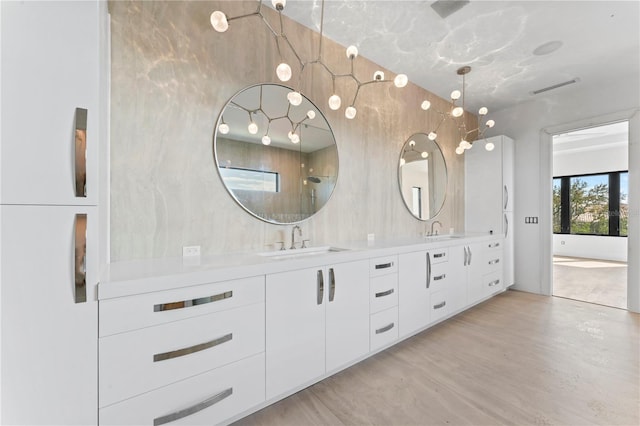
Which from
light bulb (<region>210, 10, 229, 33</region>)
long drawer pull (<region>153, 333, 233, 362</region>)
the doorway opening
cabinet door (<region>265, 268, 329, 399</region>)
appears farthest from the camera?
the doorway opening

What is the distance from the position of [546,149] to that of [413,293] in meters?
3.28

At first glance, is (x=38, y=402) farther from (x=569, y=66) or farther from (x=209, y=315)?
(x=569, y=66)

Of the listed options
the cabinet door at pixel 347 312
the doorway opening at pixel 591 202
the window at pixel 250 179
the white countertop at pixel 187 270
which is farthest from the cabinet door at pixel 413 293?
the doorway opening at pixel 591 202

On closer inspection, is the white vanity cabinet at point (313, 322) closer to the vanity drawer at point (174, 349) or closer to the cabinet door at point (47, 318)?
the vanity drawer at point (174, 349)

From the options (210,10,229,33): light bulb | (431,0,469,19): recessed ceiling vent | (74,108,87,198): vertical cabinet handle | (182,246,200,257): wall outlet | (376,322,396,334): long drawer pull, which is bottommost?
(376,322,396,334): long drawer pull

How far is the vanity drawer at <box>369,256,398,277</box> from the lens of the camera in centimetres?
203

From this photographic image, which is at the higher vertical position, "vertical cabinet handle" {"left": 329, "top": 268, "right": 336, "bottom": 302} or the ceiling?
the ceiling

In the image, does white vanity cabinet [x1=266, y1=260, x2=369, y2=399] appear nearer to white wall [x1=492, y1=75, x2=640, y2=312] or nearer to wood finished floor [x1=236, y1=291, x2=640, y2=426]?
wood finished floor [x1=236, y1=291, x2=640, y2=426]

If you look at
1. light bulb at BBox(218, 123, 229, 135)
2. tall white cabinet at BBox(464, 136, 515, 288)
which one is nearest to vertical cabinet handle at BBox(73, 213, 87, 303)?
light bulb at BBox(218, 123, 229, 135)

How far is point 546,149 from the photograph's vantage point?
3811 mm

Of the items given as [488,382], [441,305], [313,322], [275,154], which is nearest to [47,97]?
[275,154]

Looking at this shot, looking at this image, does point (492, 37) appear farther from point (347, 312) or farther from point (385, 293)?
point (347, 312)

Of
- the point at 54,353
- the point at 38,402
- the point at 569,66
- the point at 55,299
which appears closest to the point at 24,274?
the point at 55,299

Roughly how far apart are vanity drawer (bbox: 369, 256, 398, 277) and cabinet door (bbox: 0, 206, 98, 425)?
1.62 metres
